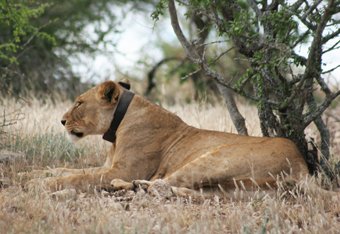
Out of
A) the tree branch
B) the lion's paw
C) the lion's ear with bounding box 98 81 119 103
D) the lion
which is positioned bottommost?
the lion's paw

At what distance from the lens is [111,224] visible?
222cm

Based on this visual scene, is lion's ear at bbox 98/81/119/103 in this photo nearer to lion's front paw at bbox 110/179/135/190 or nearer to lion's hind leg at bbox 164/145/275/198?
lion's front paw at bbox 110/179/135/190

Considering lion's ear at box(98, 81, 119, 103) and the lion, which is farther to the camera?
lion's ear at box(98, 81, 119, 103)

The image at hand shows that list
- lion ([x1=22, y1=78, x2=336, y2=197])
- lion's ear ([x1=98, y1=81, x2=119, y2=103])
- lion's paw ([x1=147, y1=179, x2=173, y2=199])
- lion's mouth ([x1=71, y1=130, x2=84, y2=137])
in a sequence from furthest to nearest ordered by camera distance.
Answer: lion's mouth ([x1=71, y1=130, x2=84, y2=137]) → lion's ear ([x1=98, y1=81, x2=119, y2=103]) → lion ([x1=22, y1=78, x2=336, y2=197]) → lion's paw ([x1=147, y1=179, x2=173, y2=199])

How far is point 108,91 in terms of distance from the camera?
13.0 feet

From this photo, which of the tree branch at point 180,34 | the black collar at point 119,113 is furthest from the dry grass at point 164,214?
the tree branch at point 180,34

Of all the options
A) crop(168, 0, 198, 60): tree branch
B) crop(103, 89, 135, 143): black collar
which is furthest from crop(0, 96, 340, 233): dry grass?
crop(168, 0, 198, 60): tree branch

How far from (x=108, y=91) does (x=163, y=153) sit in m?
0.91

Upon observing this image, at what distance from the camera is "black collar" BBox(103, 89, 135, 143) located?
400 centimetres

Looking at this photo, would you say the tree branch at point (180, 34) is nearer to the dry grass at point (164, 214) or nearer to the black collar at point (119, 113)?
the black collar at point (119, 113)

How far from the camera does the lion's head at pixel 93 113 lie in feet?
13.1

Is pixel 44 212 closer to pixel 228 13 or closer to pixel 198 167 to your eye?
pixel 198 167

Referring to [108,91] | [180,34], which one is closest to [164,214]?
[108,91]

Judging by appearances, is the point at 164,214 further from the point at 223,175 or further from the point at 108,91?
the point at 108,91
